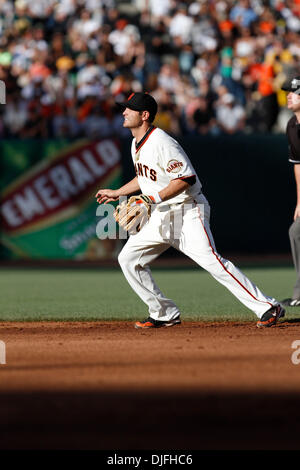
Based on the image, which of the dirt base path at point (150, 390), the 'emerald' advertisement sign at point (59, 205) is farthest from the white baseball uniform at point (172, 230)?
the 'emerald' advertisement sign at point (59, 205)

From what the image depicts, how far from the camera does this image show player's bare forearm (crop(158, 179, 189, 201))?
744 cm

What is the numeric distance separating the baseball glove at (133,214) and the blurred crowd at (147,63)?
29.9 ft

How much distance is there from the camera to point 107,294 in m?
11.6

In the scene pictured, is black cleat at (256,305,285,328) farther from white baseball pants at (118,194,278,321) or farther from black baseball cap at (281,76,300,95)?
black baseball cap at (281,76,300,95)

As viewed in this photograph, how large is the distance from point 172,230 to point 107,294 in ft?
13.1

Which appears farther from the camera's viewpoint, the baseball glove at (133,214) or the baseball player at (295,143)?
the baseball player at (295,143)

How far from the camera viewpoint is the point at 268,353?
6672mm

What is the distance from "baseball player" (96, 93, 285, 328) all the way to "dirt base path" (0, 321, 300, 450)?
1.20 feet

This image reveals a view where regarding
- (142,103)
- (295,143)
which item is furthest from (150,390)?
(295,143)

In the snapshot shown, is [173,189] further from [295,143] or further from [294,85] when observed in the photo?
[295,143]

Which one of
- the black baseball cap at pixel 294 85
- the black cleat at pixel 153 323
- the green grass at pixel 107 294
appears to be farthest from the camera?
the green grass at pixel 107 294

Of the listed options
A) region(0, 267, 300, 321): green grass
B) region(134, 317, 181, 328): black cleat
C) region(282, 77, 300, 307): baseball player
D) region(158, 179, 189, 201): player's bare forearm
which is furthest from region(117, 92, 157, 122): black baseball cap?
region(0, 267, 300, 321): green grass

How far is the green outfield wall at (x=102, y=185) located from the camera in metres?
16.7

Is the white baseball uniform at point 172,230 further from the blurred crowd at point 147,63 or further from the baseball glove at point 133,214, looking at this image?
the blurred crowd at point 147,63
